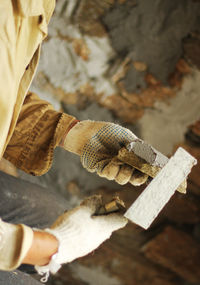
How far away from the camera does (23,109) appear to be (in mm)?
1386

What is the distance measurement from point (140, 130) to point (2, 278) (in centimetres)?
133

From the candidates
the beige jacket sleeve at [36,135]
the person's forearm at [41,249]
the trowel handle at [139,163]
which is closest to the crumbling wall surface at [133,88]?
the beige jacket sleeve at [36,135]

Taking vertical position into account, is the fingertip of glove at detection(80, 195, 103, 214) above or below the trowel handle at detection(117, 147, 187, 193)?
below

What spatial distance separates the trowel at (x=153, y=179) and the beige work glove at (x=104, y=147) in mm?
59

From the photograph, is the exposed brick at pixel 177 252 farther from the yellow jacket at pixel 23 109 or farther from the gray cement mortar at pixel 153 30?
the yellow jacket at pixel 23 109

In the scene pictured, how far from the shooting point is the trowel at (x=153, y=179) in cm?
98

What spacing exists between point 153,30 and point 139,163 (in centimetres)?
115

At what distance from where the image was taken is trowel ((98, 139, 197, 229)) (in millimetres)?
976

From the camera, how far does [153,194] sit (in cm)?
101

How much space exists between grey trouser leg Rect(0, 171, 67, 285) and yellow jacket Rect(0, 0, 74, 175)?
0.73 ft

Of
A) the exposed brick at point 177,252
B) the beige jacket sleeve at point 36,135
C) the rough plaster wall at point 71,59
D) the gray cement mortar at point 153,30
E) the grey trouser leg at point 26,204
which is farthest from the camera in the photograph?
the exposed brick at point 177,252

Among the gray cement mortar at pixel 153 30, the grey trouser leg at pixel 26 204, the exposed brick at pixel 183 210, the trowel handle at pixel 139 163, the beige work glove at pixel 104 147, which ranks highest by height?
the gray cement mortar at pixel 153 30

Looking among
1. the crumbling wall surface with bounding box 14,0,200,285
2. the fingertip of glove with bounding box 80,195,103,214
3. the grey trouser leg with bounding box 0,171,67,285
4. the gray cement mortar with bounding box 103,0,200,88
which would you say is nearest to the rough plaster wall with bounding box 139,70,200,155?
the crumbling wall surface with bounding box 14,0,200,285

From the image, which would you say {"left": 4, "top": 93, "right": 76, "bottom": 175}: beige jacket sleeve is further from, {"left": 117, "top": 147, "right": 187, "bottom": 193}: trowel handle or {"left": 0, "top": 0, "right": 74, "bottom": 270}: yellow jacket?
{"left": 117, "top": 147, "right": 187, "bottom": 193}: trowel handle
